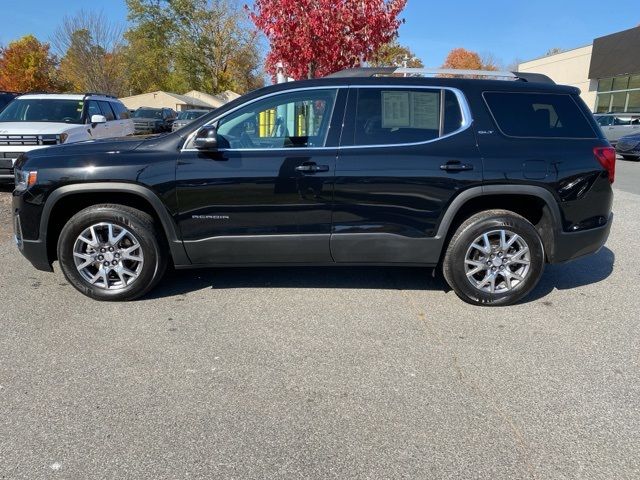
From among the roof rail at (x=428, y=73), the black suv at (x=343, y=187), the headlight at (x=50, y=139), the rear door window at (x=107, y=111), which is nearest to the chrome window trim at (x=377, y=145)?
the black suv at (x=343, y=187)

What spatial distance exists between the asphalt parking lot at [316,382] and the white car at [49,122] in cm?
477

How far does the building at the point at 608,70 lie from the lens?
2909 cm

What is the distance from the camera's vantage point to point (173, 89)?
64.1 m

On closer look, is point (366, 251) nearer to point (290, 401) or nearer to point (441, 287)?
point (441, 287)

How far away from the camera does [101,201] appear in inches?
160

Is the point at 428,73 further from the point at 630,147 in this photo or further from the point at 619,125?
the point at 619,125

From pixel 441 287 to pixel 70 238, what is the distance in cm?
340

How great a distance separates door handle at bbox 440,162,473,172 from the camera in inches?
151

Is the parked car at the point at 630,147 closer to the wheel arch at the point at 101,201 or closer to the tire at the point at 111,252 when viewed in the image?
the wheel arch at the point at 101,201

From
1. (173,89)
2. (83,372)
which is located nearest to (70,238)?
(83,372)

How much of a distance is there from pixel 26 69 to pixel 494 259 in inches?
2344

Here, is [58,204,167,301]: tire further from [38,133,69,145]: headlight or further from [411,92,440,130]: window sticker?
[38,133,69,145]: headlight

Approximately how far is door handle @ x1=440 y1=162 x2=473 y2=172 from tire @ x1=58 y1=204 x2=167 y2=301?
2499mm

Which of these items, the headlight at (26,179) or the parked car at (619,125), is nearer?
the headlight at (26,179)
